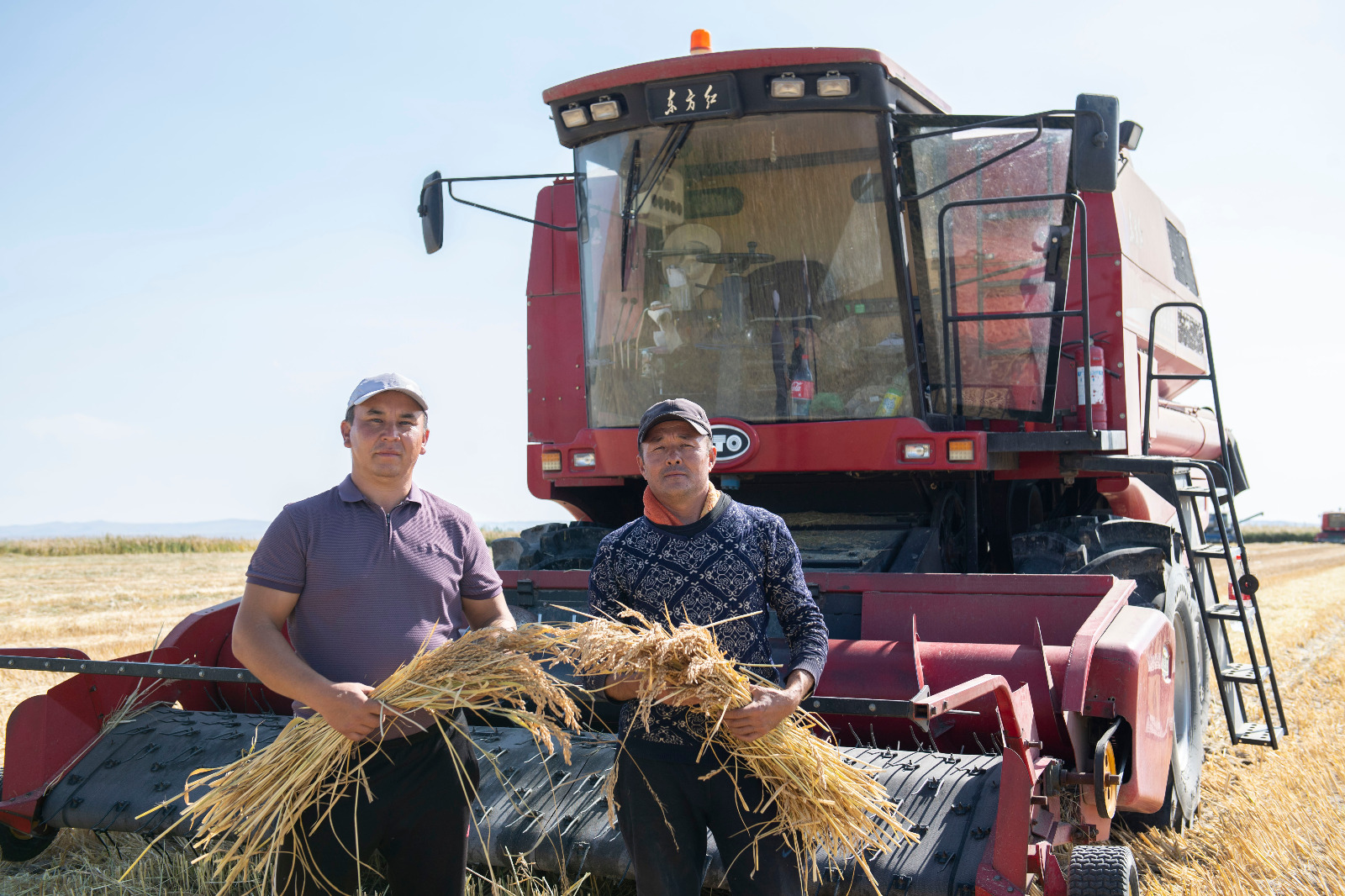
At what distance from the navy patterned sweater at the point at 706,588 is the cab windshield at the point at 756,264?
2510mm

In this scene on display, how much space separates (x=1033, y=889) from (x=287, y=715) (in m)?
2.85

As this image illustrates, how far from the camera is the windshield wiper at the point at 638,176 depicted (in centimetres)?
502

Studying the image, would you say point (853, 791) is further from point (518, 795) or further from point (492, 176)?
point (492, 176)

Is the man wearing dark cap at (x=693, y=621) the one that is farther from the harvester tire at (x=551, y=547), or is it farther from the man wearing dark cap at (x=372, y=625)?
the harvester tire at (x=551, y=547)

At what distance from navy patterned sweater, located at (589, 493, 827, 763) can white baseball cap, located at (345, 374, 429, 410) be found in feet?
1.76

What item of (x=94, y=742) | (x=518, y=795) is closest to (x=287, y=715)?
(x=94, y=742)

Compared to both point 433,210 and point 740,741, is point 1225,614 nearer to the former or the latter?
point 740,741

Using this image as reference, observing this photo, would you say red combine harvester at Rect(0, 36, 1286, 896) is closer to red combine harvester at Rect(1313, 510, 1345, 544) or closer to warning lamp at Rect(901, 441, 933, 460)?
warning lamp at Rect(901, 441, 933, 460)

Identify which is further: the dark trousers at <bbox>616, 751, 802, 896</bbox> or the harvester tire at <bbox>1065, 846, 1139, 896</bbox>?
the harvester tire at <bbox>1065, 846, 1139, 896</bbox>

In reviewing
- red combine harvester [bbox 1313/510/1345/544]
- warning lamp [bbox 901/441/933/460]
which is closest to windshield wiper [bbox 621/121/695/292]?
warning lamp [bbox 901/441/933/460]

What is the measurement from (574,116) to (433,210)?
81cm

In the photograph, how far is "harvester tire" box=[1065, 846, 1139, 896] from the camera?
9.07ft

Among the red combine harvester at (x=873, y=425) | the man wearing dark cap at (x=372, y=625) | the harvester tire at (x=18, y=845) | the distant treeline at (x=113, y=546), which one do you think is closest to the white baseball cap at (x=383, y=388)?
the man wearing dark cap at (x=372, y=625)

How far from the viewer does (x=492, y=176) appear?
5.30 meters
